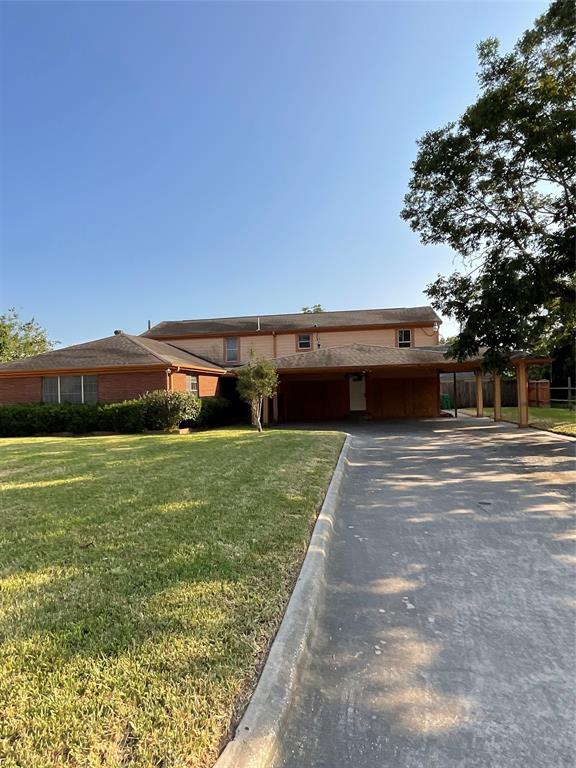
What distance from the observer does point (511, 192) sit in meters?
12.1

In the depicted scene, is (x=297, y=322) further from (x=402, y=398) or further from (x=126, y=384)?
(x=126, y=384)

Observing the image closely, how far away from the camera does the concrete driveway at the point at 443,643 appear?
198cm

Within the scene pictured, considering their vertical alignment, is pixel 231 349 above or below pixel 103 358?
above

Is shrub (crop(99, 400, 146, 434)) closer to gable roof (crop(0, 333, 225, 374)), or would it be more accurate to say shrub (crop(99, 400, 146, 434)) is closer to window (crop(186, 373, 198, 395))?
gable roof (crop(0, 333, 225, 374))

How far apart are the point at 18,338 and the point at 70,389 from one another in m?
24.7

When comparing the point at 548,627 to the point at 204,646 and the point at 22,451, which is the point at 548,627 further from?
the point at 22,451

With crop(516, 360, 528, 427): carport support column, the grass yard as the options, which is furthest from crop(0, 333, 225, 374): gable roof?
crop(516, 360, 528, 427): carport support column

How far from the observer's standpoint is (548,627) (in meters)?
2.91

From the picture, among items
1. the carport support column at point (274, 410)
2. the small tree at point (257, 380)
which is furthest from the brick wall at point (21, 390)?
the carport support column at point (274, 410)

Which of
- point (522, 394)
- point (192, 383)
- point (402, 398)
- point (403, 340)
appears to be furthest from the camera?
point (403, 340)

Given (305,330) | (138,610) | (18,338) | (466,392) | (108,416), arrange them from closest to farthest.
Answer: (138,610) < (108,416) < (305,330) < (466,392) < (18,338)

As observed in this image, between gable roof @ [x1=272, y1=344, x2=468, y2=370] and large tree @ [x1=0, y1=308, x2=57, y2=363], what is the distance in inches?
1031

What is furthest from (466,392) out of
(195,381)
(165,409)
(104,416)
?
(104,416)

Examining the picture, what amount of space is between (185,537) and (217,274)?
81.2ft
